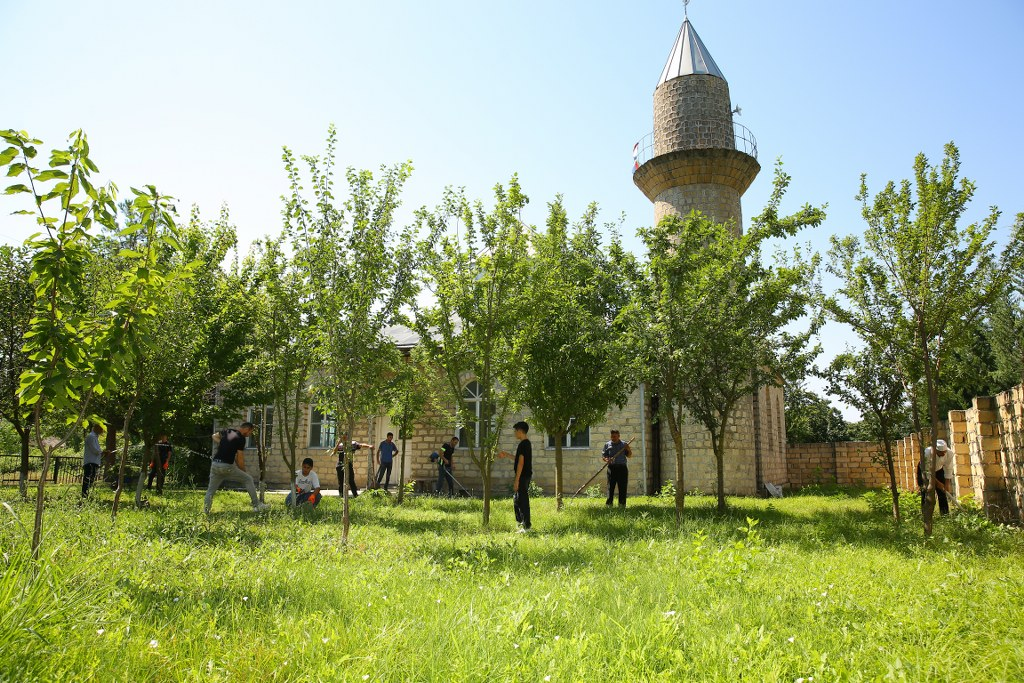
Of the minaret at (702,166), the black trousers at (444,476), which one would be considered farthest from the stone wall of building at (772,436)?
the black trousers at (444,476)

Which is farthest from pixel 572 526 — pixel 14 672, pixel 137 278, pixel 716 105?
pixel 716 105

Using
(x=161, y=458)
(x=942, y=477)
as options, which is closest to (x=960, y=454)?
(x=942, y=477)

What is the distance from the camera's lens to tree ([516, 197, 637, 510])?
11055mm

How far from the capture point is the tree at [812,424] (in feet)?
107

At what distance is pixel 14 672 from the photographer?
8.68 feet

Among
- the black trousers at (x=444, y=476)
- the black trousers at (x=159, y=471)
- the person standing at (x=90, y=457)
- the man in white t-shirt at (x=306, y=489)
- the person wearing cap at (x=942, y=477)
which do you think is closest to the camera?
the person wearing cap at (x=942, y=477)

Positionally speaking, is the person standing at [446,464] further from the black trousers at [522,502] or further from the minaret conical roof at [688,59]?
the minaret conical roof at [688,59]

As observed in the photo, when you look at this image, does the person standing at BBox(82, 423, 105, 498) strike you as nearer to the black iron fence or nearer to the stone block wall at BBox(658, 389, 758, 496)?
the black iron fence

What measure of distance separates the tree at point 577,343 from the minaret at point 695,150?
20.2 ft

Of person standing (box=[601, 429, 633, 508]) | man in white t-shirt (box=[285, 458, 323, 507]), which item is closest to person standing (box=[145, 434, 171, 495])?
man in white t-shirt (box=[285, 458, 323, 507])

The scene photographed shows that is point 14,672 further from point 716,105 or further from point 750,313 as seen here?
point 716,105

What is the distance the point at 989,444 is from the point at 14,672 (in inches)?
458

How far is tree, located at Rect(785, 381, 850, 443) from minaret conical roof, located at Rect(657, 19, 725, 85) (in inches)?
731

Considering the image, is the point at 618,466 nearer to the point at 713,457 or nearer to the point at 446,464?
the point at 713,457
